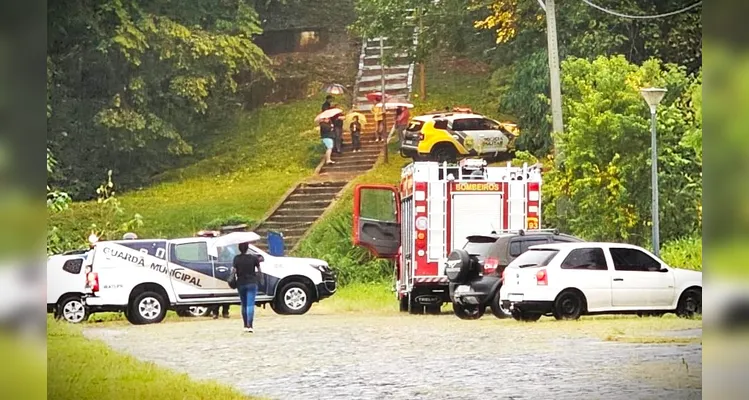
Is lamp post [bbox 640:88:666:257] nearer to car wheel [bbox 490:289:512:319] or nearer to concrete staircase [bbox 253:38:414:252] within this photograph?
car wheel [bbox 490:289:512:319]

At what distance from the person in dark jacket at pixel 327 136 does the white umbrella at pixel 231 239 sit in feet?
2.17

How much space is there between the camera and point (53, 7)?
8812 mm

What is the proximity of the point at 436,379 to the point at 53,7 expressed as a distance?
131 inches

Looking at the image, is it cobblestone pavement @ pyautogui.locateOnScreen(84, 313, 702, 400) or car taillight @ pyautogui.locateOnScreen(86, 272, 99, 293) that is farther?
car taillight @ pyautogui.locateOnScreen(86, 272, 99, 293)

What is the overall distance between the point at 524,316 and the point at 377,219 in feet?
3.62

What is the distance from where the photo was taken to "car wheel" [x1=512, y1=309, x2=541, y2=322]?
8578mm

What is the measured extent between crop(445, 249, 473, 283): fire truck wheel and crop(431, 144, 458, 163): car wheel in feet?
1.91

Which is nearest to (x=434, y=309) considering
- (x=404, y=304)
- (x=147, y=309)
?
(x=404, y=304)

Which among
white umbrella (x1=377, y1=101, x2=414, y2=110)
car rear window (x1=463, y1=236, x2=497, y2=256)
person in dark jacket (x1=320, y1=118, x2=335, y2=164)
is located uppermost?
white umbrella (x1=377, y1=101, x2=414, y2=110)

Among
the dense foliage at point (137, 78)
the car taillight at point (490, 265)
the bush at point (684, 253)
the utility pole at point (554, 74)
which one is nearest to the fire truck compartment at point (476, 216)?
the car taillight at point (490, 265)

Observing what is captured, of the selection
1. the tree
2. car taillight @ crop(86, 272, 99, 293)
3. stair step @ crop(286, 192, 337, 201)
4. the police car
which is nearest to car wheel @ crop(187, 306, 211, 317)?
the police car

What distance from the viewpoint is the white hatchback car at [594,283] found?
856 cm
